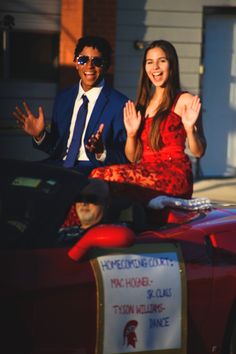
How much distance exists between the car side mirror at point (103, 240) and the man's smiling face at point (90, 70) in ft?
6.59

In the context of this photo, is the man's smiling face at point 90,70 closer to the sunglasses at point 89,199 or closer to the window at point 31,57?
the sunglasses at point 89,199

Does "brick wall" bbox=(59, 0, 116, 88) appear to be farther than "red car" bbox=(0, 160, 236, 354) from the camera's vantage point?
Yes

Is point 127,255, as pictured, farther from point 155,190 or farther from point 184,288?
point 155,190

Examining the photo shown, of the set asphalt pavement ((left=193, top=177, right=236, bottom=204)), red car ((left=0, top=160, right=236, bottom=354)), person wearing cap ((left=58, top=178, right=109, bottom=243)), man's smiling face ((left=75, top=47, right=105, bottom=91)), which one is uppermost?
man's smiling face ((left=75, top=47, right=105, bottom=91))

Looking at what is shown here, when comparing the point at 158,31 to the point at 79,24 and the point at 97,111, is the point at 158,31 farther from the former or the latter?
the point at 97,111

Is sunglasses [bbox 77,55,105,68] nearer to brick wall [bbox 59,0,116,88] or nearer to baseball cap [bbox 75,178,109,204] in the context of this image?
baseball cap [bbox 75,178,109,204]

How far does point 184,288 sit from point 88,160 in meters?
1.65

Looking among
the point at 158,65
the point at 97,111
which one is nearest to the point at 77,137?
the point at 97,111

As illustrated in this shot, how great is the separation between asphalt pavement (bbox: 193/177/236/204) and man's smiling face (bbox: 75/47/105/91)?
510 cm

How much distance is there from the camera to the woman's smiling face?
5238 millimetres

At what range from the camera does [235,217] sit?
4703mm

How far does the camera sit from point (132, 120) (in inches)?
204

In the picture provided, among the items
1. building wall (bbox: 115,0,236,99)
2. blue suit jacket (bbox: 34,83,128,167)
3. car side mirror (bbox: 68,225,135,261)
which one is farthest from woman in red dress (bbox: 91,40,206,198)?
building wall (bbox: 115,0,236,99)

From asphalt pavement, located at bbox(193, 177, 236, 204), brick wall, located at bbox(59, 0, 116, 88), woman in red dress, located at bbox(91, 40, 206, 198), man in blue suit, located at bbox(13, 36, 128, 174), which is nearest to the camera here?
woman in red dress, located at bbox(91, 40, 206, 198)
